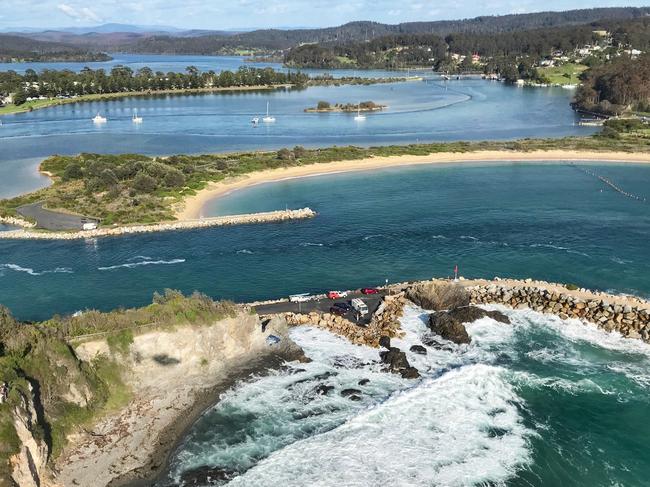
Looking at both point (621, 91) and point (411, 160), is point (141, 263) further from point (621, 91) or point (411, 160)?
point (621, 91)

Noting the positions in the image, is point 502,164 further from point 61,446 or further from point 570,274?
point 61,446

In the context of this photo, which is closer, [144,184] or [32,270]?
[32,270]

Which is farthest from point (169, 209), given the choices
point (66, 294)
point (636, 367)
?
point (636, 367)

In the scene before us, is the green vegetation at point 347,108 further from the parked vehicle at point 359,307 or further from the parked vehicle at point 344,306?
the parked vehicle at point 359,307

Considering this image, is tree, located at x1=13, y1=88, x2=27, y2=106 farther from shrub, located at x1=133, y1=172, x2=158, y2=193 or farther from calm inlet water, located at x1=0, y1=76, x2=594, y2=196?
shrub, located at x1=133, y1=172, x2=158, y2=193

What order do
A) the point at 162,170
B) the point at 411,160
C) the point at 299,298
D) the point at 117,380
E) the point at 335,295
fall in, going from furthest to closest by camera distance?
the point at 411,160 → the point at 162,170 → the point at 335,295 → the point at 299,298 → the point at 117,380

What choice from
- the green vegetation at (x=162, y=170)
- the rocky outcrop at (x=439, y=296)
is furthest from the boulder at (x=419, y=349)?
the green vegetation at (x=162, y=170)

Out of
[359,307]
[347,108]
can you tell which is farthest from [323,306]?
[347,108]
